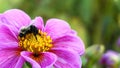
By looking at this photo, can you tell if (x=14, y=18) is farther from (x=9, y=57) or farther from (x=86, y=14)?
(x=86, y=14)

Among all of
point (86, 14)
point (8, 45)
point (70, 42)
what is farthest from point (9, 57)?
point (86, 14)

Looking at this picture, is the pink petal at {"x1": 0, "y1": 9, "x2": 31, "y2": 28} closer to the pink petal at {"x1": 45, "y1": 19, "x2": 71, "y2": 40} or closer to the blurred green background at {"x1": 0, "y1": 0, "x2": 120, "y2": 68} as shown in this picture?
the pink petal at {"x1": 45, "y1": 19, "x2": 71, "y2": 40}

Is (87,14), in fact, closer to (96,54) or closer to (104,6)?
(104,6)

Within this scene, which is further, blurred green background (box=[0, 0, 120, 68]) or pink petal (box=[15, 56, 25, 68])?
blurred green background (box=[0, 0, 120, 68])

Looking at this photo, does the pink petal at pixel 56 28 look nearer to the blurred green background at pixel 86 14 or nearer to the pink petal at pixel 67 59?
the pink petal at pixel 67 59

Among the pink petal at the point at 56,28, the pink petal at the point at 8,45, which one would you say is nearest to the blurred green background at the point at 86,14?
the pink petal at the point at 56,28

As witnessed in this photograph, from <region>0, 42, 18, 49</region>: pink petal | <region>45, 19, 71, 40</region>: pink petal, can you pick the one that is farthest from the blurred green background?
<region>0, 42, 18, 49</region>: pink petal
